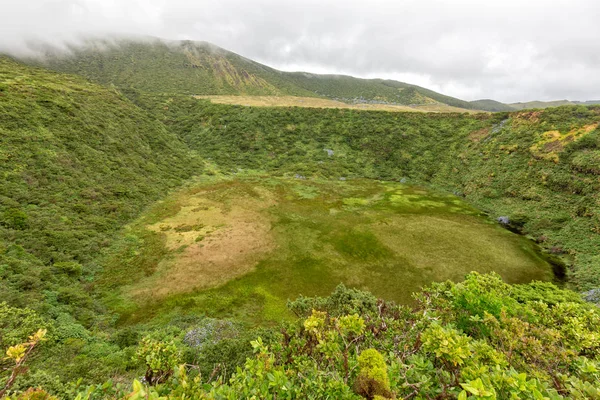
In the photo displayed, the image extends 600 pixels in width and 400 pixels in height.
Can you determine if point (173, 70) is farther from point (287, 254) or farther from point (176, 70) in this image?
point (287, 254)

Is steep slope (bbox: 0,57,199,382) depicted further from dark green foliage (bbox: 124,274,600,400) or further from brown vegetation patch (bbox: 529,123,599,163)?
brown vegetation patch (bbox: 529,123,599,163)

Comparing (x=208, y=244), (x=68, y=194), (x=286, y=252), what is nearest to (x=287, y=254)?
(x=286, y=252)

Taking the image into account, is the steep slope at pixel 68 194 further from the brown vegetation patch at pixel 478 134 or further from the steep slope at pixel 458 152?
the brown vegetation patch at pixel 478 134

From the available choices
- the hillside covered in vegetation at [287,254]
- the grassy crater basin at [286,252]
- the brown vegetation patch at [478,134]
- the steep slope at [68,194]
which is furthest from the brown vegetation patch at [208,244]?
the brown vegetation patch at [478,134]

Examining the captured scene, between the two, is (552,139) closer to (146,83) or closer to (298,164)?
(298,164)

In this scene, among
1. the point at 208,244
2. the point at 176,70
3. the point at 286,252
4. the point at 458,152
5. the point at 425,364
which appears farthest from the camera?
the point at 176,70

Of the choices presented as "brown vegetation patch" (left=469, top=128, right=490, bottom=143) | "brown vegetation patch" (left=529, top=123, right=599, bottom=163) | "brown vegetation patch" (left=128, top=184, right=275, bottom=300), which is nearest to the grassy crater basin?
"brown vegetation patch" (left=128, top=184, right=275, bottom=300)
